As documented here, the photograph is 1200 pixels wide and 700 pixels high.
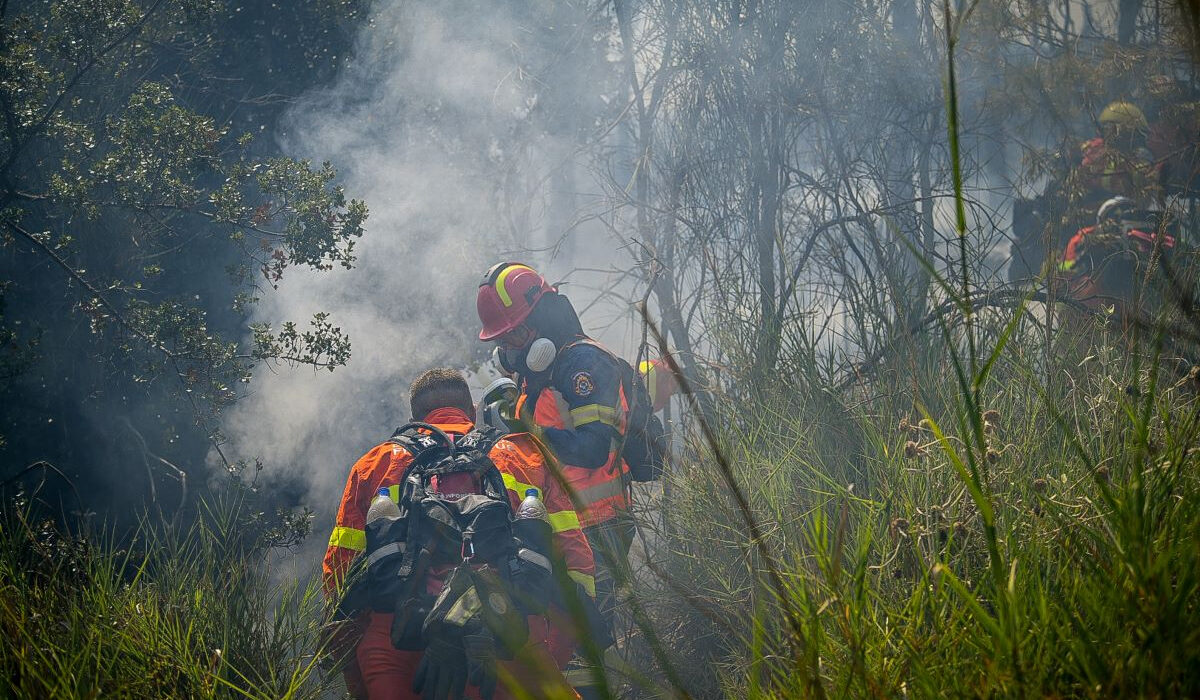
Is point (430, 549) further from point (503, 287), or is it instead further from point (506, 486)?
point (503, 287)

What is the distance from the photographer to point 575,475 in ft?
14.4

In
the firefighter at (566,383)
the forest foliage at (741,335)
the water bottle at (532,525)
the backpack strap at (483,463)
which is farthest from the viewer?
the firefighter at (566,383)

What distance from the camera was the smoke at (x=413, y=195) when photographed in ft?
28.8

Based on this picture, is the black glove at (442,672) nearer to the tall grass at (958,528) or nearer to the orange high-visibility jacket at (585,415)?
the tall grass at (958,528)

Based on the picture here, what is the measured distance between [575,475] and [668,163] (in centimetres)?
244

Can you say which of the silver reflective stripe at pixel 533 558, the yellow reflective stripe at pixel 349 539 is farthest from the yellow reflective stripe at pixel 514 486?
the yellow reflective stripe at pixel 349 539

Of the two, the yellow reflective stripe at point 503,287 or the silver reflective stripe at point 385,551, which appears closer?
the silver reflective stripe at point 385,551

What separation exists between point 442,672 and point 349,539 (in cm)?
79

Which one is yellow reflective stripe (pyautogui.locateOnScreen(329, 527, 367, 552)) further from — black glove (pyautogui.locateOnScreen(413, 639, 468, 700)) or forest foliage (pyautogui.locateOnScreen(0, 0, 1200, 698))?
black glove (pyautogui.locateOnScreen(413, 639, 468, 700))

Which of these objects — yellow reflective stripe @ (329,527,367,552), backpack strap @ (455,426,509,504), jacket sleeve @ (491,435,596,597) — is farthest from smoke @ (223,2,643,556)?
yellow reflective stripe @ (329,527,367,552)

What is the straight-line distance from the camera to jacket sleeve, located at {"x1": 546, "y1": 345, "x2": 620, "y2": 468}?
4352 mm

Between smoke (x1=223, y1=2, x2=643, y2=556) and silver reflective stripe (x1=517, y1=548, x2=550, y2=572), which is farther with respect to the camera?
smoke (x1=223, y1=2, x2=643, y2=556)

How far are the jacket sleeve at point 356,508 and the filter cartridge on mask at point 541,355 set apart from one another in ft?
4.22

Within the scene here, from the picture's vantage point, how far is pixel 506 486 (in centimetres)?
348
